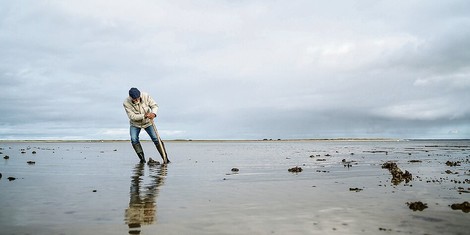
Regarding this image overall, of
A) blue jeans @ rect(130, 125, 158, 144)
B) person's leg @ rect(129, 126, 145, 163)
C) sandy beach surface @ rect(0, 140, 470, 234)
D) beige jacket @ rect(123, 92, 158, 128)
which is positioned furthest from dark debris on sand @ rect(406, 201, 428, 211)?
person's leg @ rect(129, 126, 145, 163)

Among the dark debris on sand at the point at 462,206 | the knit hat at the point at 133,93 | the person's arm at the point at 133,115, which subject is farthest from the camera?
the person's arm at the point at 133,115

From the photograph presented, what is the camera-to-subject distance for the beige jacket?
59.0ft

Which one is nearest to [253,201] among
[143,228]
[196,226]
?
[196,226]

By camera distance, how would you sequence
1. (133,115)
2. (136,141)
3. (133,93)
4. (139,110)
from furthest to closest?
1. (136,141)
2. (139,110)
3. (133,115)
4. (133,93)

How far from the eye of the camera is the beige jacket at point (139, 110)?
18.0m

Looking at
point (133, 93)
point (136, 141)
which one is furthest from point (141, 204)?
point (136, 141)

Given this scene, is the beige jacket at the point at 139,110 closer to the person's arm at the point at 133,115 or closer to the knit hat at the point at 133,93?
the person's arm at the point at 133,115

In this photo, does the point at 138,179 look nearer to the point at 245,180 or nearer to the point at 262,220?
the point at 245,180

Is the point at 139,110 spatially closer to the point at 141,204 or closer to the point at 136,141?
the point at 136,141

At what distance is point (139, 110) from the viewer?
59.5 feet

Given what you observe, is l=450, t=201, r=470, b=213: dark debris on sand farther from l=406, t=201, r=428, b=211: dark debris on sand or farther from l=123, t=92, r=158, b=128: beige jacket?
l=123, t=92, r=158, b=128: beige jacket

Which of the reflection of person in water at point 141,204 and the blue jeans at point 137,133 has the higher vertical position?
the blue jeans at point 137,133

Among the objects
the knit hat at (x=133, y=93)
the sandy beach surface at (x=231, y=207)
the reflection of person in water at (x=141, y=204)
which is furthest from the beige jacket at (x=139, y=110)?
the reflection of person in water at (x=141, y=204)

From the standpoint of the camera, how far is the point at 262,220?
5.50 m
